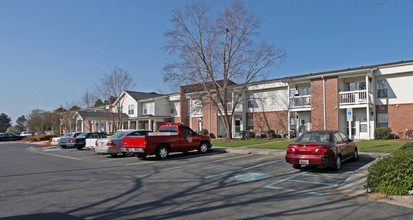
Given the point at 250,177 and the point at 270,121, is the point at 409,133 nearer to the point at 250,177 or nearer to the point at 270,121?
the point at 270,121

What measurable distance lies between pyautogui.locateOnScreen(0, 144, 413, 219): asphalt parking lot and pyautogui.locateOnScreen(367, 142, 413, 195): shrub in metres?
0.69

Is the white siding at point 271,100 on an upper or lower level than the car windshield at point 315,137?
upper

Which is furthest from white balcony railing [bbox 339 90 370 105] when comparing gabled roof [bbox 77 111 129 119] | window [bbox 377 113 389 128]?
gabled roof [bbox 77 111 129 119]

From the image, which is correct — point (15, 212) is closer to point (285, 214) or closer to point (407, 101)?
point (285, 214)

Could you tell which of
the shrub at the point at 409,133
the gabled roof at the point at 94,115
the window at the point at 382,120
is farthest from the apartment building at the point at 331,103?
the gabled roof at the point at 94,115

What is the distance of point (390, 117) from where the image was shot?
21.7m

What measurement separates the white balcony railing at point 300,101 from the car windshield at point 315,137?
598 inches

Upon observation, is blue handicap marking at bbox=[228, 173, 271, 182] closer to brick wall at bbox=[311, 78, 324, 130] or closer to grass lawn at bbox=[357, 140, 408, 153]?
grass lawn at bbox=[357, 140, 408, 153]

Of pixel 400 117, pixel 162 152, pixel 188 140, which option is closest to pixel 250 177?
pixel 162 152

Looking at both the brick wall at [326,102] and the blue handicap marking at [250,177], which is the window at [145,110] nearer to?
the brick wall at [326,102]

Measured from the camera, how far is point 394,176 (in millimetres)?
6445

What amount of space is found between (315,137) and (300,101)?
16.0 m

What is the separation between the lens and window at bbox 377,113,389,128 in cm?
2198

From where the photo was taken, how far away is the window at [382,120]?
865 inches
